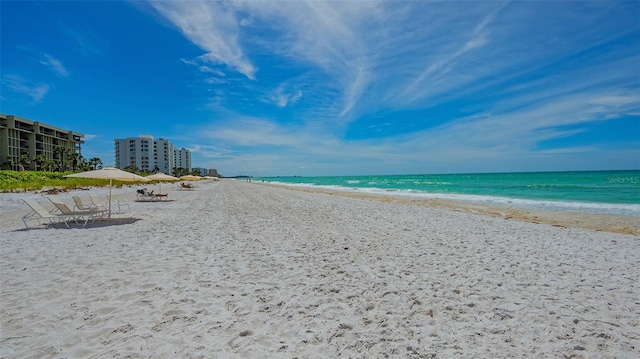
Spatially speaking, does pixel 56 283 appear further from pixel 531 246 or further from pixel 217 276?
pixel 531 246

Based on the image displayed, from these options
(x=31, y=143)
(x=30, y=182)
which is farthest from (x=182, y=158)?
(x=30, y=182)

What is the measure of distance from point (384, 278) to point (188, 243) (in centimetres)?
474

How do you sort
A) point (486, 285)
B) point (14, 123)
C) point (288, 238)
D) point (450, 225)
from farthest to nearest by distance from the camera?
point (14, 123)
point (450, 225)
point (288, 238)
point (486, 285)

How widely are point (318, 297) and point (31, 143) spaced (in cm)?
8507

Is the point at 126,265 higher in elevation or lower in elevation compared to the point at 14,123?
lower

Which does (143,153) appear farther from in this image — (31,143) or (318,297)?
(318,297)

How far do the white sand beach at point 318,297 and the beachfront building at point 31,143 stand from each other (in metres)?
69.7

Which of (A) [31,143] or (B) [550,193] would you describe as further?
(A) [31,143]

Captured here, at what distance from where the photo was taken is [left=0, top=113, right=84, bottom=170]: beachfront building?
55.7 metres

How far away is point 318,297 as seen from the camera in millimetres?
4117

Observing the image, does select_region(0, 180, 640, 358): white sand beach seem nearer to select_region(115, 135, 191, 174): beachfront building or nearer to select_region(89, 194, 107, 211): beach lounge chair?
select_region(89, 194, 107, 211): beach lounge chair

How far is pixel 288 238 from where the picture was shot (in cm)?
779

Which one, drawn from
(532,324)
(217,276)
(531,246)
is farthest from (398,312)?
(531,246)

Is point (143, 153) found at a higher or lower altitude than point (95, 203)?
higher
